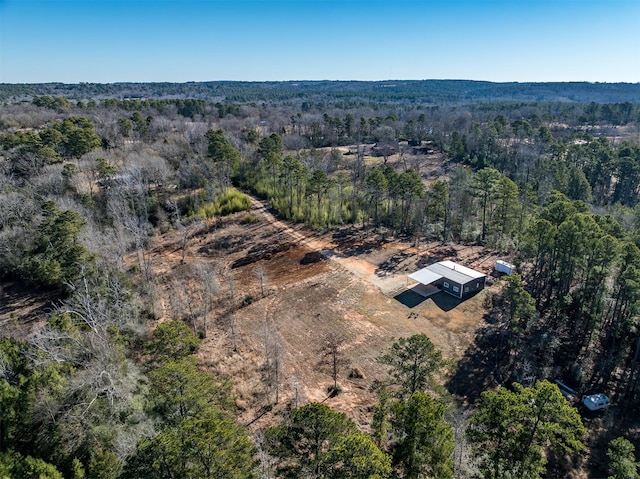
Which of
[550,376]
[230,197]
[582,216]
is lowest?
[550,376]

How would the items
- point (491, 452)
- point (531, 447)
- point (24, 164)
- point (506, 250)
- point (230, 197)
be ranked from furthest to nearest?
point (230, 197) → point (24, 164) → point (506, 250) → point (491, 452) → point (531, 447)

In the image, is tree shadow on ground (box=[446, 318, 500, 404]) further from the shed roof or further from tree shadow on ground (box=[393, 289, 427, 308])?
the shed roof

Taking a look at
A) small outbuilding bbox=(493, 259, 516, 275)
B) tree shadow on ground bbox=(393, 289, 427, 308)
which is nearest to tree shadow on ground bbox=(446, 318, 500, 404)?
tree shadow on ground bbox=(393, 289, 427, 308)

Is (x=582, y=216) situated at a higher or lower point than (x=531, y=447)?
higher

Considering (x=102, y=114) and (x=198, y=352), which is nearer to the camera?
(x=198, y=352)

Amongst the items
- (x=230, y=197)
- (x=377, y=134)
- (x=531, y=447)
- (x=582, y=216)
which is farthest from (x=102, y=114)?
(x=531, y=447)

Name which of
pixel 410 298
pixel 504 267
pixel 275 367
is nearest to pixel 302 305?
pixel 275 367

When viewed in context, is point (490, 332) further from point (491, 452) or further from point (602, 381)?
point (491, 452)
